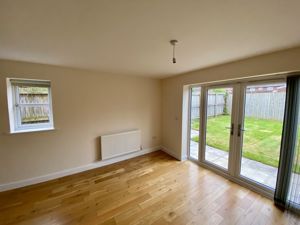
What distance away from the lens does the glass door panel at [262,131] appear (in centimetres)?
214

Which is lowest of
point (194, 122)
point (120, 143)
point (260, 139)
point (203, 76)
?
point (120, 143)

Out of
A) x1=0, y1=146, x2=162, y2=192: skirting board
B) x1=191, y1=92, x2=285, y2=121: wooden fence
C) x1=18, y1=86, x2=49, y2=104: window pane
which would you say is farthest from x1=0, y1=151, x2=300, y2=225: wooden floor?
x1=18, y1=86, x2=49, y2=104: window pane

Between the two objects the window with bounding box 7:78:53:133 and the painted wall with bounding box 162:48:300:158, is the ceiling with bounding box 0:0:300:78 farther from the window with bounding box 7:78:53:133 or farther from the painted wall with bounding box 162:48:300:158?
the window with bounding box 7:78:53:133

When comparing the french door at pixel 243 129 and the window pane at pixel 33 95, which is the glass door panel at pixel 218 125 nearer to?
the french door at pixel 243 129

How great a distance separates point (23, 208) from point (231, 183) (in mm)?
3481

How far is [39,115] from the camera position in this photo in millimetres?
2701

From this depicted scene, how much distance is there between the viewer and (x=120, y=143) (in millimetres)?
3371

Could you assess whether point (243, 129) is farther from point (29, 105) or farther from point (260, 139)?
point (29, 105)

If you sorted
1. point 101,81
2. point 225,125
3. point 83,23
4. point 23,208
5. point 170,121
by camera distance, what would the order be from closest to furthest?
point 83,23 → point 23,208 → point 225,125 → point 101,81 → point 170,121

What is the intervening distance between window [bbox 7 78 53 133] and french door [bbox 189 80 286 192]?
3.35 m

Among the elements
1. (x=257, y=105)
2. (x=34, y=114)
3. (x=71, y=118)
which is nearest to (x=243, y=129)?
(x=257, y=105)

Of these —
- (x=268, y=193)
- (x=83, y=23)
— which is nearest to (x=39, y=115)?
(x=83, y=23)

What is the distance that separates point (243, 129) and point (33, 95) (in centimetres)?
408

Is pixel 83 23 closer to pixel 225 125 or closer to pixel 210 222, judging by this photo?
pixel 210 222
